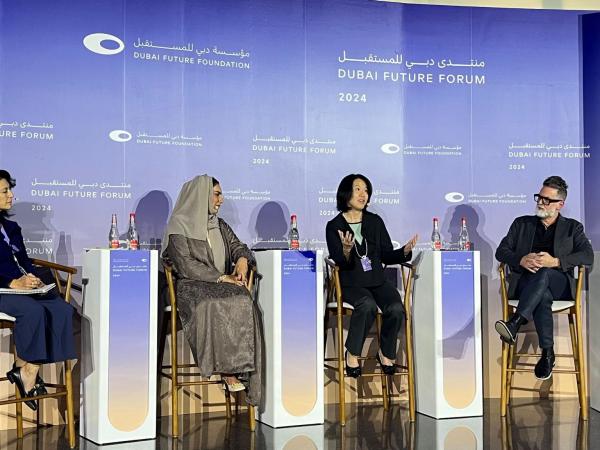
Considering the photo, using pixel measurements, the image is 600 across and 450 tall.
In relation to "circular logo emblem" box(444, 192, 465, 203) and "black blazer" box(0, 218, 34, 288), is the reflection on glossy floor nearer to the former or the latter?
"black blazer" box(0, 218, 34, 288)

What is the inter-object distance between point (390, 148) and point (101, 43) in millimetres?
2029

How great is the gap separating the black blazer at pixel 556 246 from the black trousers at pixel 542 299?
0.33 ft

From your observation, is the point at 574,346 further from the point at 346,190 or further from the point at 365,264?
the point at 346,190

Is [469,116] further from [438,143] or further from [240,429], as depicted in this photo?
[240,429]

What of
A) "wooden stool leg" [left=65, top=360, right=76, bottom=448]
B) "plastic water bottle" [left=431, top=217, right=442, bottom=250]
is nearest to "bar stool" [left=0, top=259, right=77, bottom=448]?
"wooden stool leg" [left=65, top=360, right=76, bottom=448]

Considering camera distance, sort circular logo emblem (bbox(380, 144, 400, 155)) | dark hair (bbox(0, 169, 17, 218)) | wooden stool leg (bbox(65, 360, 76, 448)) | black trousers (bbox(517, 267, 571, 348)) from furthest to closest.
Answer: circular logo emblem (bbox(380, 144, 400, 155)), black trousers (bbox(517, 267, 571, 348)), dark hair (bbox(0, 169, 17, 218)), wooden stool leg (bbox(65, 360, 76, 448))

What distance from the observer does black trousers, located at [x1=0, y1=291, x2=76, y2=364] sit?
4.21m

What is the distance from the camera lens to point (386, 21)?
5.91 metres

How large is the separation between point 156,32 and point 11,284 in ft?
6.27

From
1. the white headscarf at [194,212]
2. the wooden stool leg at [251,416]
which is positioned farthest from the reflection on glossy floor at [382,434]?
the white headscarf at [194,212]

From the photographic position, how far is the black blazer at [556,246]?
522cm

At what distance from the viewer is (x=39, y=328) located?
4.22 metres

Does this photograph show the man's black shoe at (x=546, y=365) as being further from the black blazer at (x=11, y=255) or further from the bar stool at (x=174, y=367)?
the black blazer at (x=11, y=255)

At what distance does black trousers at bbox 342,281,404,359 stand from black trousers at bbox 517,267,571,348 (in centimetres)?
72
